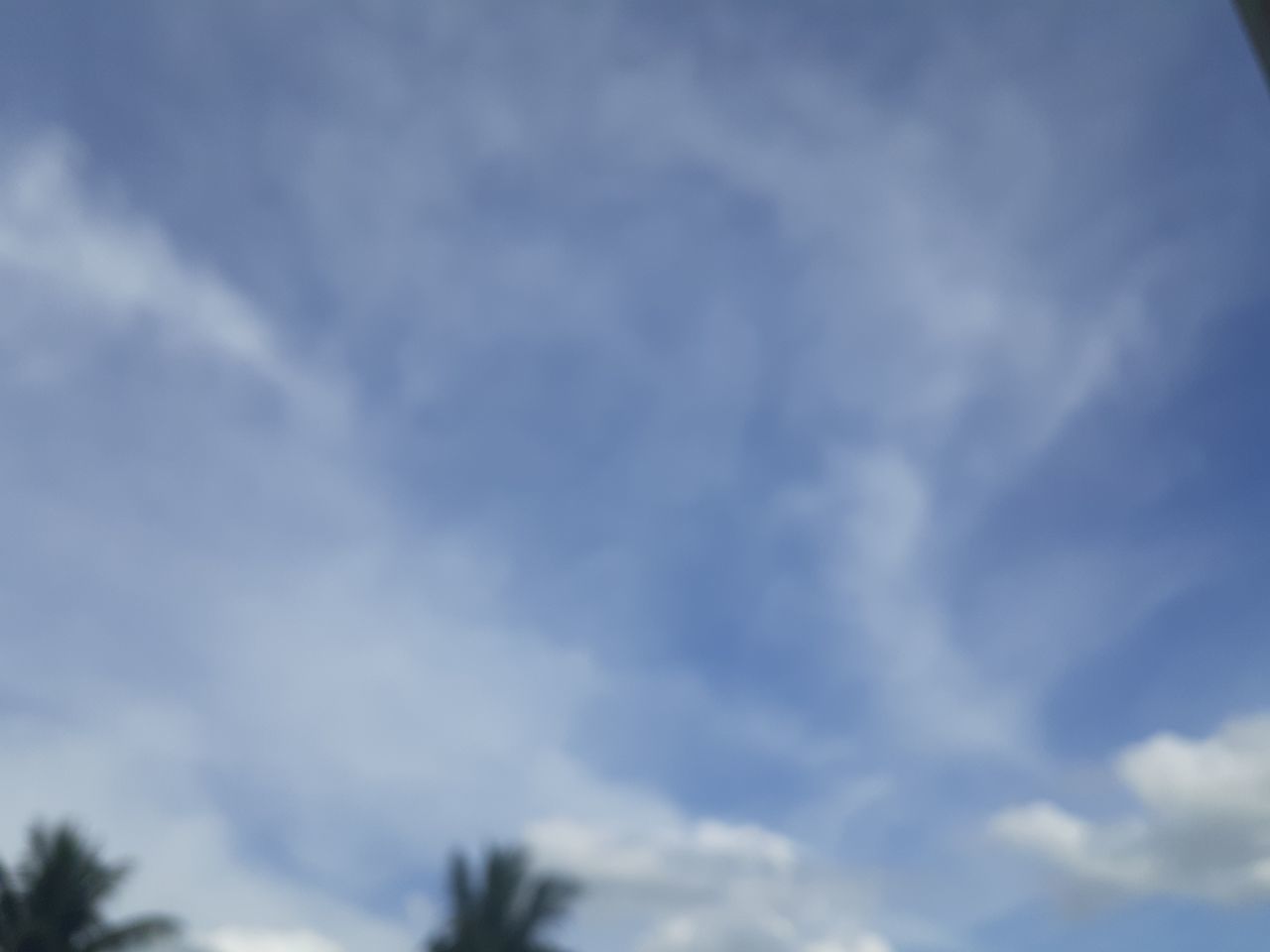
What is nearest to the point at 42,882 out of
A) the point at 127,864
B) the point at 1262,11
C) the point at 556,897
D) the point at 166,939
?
the point at 127,864

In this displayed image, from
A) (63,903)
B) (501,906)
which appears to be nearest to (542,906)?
(501,906)

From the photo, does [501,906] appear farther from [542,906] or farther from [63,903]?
[63,903]

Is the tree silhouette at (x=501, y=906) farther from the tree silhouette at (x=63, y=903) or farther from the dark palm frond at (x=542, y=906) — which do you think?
the tree silhouette at (x=63, y=903)

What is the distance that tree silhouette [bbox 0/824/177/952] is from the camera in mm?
28203

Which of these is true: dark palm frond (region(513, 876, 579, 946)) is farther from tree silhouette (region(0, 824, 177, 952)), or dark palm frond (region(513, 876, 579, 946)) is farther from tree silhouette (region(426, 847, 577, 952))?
tree silhouette (region(0, 824, 177, 952))

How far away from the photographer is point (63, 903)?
2886cm

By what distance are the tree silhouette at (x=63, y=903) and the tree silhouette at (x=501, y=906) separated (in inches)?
331

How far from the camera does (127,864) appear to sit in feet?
98.9

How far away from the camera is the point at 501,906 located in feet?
105

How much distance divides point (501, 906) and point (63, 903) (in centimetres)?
1281

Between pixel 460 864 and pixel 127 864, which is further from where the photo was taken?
pixel 460 864

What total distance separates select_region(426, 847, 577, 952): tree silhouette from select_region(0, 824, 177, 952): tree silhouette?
331 inches

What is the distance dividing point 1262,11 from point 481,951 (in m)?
30.5

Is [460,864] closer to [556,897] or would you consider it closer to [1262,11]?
[556,897]
